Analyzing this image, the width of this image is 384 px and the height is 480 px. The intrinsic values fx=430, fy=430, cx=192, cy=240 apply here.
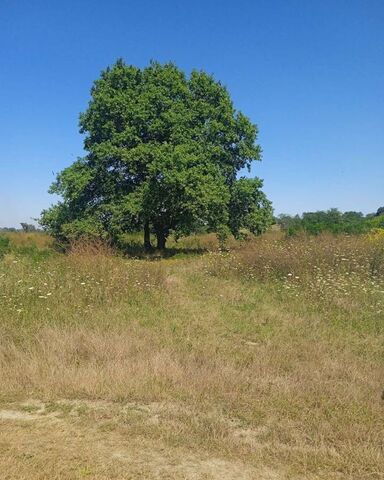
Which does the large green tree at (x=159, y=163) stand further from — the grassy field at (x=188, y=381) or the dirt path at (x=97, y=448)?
the dirt path at (x=97, y=448)

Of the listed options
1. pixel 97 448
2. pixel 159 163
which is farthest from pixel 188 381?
pixel 159 163

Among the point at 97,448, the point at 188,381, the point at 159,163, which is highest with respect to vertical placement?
the point at 159,163

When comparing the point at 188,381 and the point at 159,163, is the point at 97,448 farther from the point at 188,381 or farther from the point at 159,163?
the point at 159,163

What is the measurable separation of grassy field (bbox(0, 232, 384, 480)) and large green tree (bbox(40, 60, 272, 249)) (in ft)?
31.1

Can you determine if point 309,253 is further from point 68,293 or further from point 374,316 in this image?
point 68,293

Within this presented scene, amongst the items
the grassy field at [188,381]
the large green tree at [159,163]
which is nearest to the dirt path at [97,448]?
the grassy field at [188,381]

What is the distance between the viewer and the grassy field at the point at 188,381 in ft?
10.9

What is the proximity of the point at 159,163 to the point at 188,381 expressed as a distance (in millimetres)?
14439

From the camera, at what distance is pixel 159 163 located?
18.2 meters

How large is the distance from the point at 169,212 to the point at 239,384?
54.3 feet

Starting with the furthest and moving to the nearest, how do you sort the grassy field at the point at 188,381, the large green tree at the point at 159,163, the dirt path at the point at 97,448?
1. the large green tree at the point at 159,163
2. the grassy field at the point at 188,381
3. the dirt path at the point at 97,448

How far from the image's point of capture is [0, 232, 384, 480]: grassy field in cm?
331

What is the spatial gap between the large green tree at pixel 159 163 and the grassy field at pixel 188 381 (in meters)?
9.47

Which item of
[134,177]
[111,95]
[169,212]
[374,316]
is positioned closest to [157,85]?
[111,95]
